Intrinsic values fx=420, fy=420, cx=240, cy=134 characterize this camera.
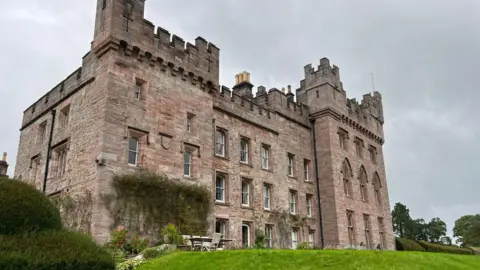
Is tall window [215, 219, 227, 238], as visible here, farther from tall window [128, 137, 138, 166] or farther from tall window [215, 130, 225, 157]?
tall window [128, 137, 138, 166]

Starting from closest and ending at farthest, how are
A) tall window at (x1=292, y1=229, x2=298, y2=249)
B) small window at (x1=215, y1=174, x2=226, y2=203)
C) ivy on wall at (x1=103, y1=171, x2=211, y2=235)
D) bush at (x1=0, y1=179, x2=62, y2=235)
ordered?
bush at (x1=0, y1=179, x2=62, y2=235), ivy on wall at (x1=103, y1=171, x2=211, y2=235), small window at (x1=215, y1=174, x2=226, y2=203), tall window at (x1=292, y1=229, x2=298, y2=249)

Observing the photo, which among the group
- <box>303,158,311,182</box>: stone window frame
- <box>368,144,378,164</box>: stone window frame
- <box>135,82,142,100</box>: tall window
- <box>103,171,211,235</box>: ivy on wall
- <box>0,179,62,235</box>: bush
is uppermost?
<box>368,144,378,164</box>: stone window frame

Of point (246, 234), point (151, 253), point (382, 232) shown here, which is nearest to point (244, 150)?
point (246, 234)

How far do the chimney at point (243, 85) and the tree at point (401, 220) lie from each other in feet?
174

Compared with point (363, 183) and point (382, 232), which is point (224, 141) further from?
point (382, 232)

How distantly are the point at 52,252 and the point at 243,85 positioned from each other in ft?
70.0

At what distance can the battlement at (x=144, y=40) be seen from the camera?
57.7ft

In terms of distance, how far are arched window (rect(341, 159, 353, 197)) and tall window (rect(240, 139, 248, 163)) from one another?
841 centimetres

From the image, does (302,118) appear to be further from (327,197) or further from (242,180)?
(242,180)

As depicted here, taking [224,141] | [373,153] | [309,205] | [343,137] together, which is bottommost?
[309,205]

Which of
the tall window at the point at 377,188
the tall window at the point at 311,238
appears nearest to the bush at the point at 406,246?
the tall window at the point at 377,188

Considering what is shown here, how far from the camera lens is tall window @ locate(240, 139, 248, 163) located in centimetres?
2328

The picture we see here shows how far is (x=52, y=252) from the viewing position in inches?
306

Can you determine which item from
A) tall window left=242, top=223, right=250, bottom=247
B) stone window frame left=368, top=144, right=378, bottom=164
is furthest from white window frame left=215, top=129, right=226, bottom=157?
stone window frame left=368, top=144, right=378, bottom=164
